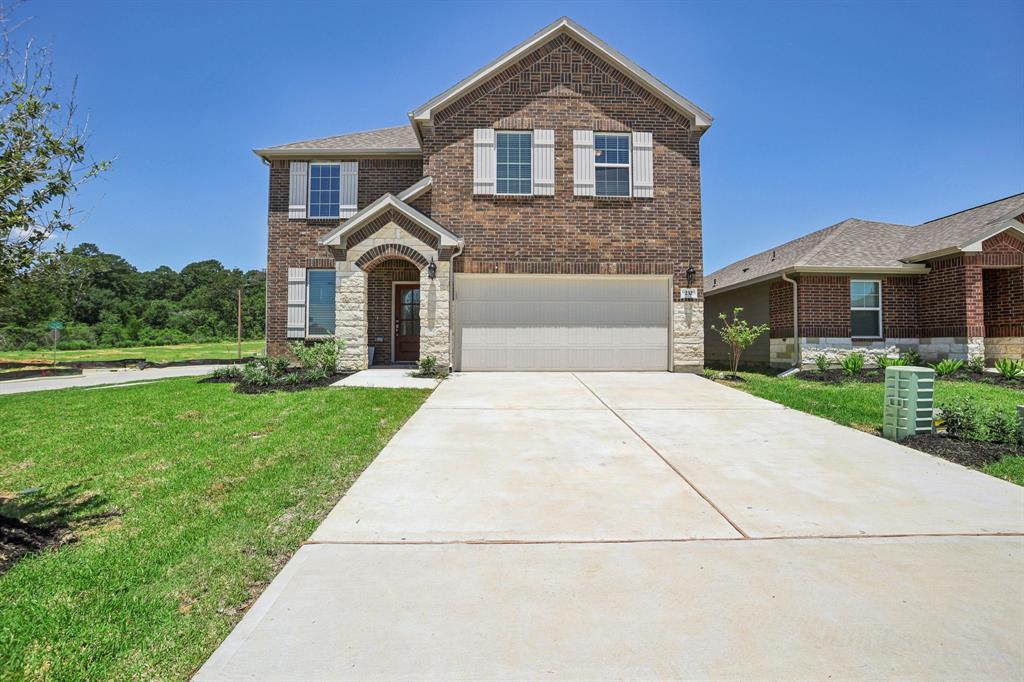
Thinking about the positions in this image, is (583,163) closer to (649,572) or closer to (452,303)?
(452,303)

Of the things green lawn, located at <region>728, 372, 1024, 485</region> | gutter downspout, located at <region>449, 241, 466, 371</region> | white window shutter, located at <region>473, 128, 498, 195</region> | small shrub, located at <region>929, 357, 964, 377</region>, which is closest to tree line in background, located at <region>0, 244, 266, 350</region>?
gutter downspout, located at <region>449, 241, 466, 371</region>

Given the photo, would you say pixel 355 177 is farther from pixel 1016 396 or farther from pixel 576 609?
pixel 1016 396

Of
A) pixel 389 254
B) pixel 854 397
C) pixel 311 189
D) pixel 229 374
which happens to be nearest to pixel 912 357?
pixel 854 397

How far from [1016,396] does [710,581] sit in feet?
34.9

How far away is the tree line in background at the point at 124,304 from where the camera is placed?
3295 mm

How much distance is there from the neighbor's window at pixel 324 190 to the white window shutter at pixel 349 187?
0.13 metres

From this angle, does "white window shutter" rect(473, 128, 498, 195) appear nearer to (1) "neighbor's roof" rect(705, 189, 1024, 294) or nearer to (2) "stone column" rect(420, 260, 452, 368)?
(2) "stone column" rect(420, 260, 452, 368)

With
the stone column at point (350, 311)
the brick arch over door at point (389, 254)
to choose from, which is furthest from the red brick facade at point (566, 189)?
the stone column at point (350, 311)

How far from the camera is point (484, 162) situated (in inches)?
485

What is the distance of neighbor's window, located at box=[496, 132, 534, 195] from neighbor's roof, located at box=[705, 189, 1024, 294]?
756cm

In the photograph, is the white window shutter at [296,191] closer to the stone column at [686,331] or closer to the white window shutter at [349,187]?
the white window shutter at [349,187]

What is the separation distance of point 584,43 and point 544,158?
10.2ft

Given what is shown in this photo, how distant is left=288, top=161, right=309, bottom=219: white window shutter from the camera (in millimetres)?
13680

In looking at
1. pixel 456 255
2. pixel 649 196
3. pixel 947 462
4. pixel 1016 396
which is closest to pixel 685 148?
pixel 649 196
